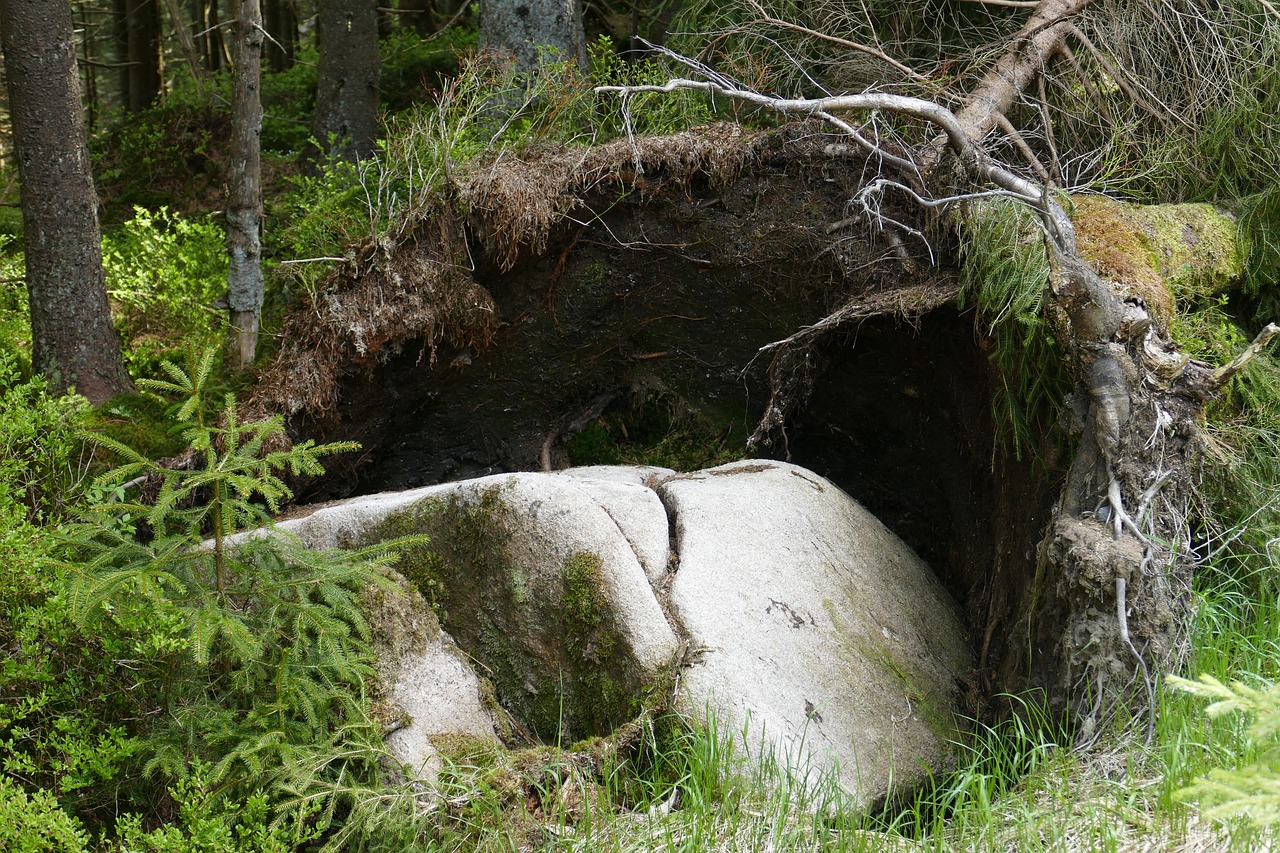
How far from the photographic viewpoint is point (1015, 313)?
443cm

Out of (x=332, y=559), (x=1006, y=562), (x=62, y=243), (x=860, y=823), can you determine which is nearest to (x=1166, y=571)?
(x=1006, y=562)

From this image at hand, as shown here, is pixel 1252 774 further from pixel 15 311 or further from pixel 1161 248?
pixel 15 311

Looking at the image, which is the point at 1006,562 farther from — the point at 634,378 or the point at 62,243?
the point at 62,243

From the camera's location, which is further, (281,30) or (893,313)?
(281,30)

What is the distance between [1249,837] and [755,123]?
5.44m

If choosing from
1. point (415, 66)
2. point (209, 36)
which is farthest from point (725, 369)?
point (209, 36)

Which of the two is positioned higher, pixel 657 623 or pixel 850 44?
pixel 850 44

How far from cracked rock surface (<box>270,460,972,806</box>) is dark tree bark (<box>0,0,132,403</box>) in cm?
208

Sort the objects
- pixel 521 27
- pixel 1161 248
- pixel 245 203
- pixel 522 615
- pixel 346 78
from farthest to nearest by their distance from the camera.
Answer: pixel 346 78, pixel 521 27, pixel 245 203, pixel 1161 248, pixel 522 615

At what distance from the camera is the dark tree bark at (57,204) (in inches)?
215

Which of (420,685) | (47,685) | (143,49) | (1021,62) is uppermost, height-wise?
(143,49)

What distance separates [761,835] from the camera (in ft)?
10.9

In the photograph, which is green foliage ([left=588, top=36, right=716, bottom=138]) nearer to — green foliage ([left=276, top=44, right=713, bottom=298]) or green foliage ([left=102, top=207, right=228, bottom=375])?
green foliage ([left=276, top=44, right=713, bottom=298])

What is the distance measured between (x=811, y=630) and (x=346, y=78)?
6727mm
